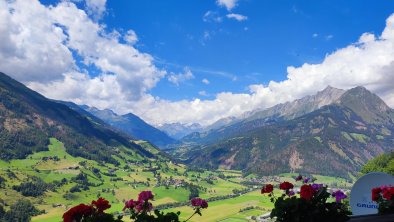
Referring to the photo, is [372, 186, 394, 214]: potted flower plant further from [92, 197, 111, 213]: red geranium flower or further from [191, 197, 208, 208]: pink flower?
[92, 197, 111, 213]: red geranium flower

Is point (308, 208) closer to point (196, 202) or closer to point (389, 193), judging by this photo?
point (196, 202)

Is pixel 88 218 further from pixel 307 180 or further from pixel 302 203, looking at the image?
pixel 307 180

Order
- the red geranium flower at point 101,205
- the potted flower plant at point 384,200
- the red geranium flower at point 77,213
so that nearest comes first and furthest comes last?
the red geranium flower at point 77,213 → the red geranium flower at point 101,205 → the potted flower plant at point 384,200

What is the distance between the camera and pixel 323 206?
870 cm

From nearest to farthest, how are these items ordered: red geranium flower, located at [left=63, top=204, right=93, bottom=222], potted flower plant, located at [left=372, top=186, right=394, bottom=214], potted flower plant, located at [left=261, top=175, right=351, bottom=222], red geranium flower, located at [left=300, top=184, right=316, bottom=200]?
1. red geranium flower, located at [left=63, top=204, right=93, bottom=222]
2. potted flower plant, located at [left=261, top=175, right=351, bottom=222]
3. red geranium flower, located at [left=300, top=184, right=316, bottom=200]
4. potted flower plant, located at [left=372, top=186, right=394, bottom=214]

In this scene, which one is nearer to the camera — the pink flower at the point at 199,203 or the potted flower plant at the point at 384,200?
the pink flower at the point at 199,203

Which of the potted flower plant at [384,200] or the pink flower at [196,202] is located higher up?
the potted flower plant at [384,200]

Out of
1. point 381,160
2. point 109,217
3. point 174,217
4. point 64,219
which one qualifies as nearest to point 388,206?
point 174,217

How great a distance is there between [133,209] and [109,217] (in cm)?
180

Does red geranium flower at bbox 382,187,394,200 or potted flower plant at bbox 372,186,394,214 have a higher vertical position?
red geranium flower at bbox 382,187,394,200

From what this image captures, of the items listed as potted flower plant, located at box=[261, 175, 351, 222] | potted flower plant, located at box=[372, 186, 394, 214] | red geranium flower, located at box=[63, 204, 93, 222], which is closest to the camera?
red geranium flower, located at box=[63, 204, 93, 222]

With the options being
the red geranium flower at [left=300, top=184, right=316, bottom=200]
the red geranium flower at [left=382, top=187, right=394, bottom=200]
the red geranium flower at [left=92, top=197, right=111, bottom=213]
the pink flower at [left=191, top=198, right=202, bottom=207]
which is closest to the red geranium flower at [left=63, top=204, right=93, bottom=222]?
the red geranium flower at [left=92, top=197, right=111, bottom=213]

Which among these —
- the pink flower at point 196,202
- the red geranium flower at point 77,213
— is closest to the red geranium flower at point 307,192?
the pink flower at point 196,202

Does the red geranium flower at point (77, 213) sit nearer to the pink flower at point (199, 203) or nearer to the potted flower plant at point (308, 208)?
the pink flower at point (199, 203)
